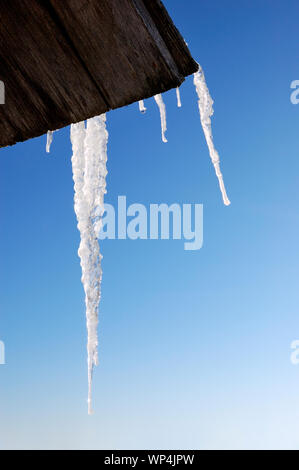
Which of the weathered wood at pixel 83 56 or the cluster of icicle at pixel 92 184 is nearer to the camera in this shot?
the weathered wood at pixel 83 56

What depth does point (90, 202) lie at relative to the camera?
210 centimetres

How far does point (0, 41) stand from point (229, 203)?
120 centimetres

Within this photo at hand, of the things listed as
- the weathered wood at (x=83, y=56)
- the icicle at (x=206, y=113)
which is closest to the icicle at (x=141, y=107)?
the weathered wood at (x=83, y=56)

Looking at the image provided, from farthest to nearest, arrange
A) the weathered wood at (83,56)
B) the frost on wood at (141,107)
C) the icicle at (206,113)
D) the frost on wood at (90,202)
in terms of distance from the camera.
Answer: the icicle at (206,113)
the frost on wood at (90,202)
the frost on wood at (141,107)
the weathered wood at (83,56)

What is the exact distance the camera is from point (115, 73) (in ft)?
2.72

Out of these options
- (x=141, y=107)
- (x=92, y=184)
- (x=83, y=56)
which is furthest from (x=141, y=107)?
(x=92, y=184)

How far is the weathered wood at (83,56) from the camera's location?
2.51ft

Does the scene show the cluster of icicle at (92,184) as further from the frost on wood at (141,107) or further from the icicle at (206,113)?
the frost on wood at (141,107)

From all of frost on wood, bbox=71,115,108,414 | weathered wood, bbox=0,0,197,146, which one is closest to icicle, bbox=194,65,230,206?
frost on wood, bbox=71,115,108,414

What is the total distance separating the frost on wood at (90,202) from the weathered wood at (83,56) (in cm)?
86

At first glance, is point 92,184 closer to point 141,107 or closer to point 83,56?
point 141,107

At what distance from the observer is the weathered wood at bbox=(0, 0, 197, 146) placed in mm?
766
